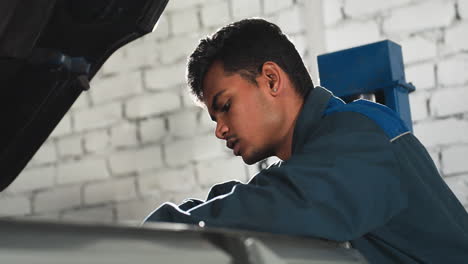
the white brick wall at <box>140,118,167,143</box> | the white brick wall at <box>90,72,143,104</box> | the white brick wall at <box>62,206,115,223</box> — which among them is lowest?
the white brick wall at <box>62,206,115,223</box>

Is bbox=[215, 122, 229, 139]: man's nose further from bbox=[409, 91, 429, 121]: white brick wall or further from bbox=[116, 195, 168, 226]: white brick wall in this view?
bbox=[116, 195, 168, 226]: white brick wall

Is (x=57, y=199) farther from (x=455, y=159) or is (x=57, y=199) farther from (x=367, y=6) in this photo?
(x=455, y=159)

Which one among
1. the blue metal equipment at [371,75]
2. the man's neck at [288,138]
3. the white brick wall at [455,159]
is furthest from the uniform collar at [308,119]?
the white brick wall at [455,159]

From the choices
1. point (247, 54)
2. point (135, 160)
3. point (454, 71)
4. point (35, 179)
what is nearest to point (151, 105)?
point (135, 160)

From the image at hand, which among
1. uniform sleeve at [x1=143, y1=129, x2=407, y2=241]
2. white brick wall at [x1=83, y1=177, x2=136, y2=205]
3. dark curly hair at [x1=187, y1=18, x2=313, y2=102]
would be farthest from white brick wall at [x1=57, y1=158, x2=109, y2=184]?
uniform sleeve at [x1=143, y1=129, x2=407, y2=241]

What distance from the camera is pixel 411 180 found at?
99cm

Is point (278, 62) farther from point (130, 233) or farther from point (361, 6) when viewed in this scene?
point (361, 6)

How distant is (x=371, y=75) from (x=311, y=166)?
978 millimetres

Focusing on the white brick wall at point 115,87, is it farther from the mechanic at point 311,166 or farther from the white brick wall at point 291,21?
the mechanic at point 311,166

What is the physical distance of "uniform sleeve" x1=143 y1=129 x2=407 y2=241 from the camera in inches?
29.7

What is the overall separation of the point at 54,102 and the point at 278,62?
18.7 inches

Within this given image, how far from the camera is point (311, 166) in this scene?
0.82m

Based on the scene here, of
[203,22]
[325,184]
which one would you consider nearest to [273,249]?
[325,184]

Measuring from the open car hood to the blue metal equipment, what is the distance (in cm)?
84
